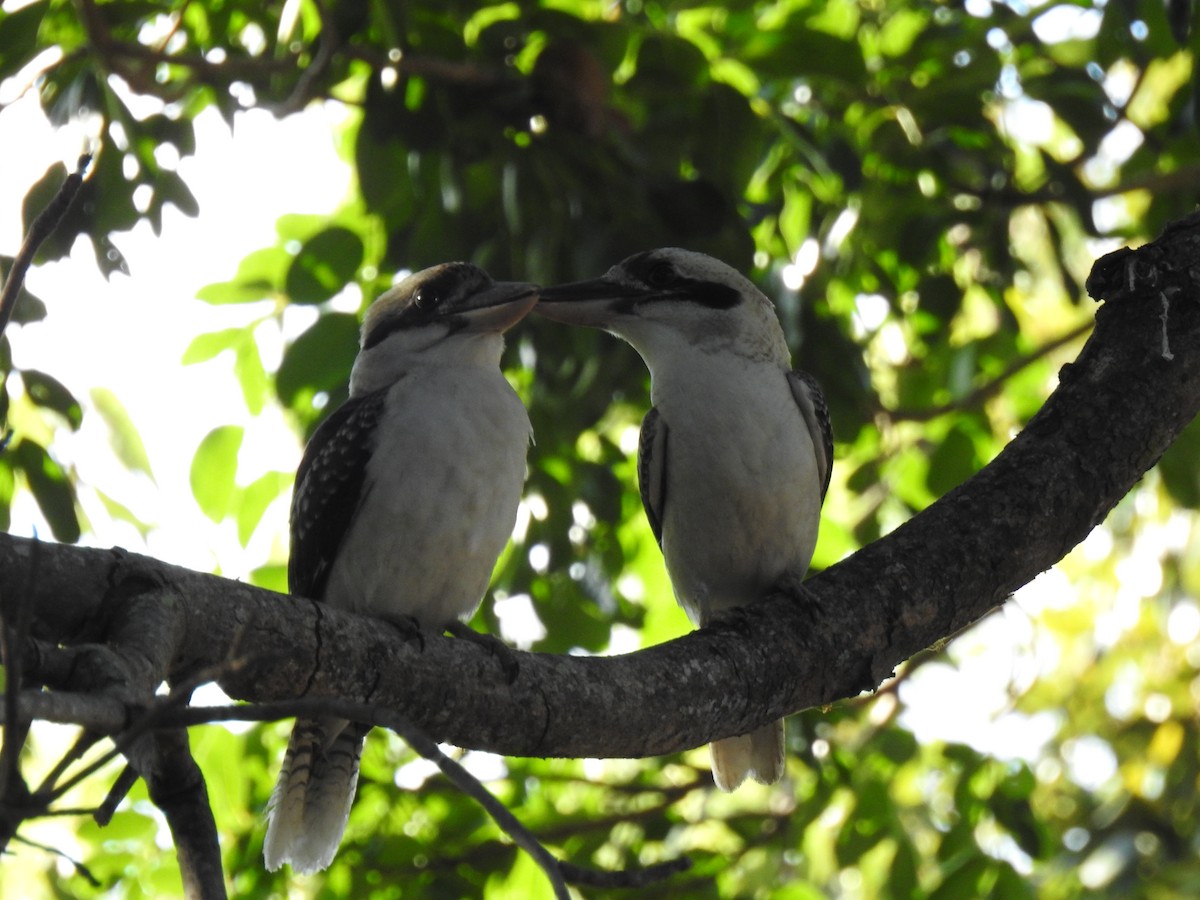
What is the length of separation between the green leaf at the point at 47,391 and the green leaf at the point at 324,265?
1.40 meters

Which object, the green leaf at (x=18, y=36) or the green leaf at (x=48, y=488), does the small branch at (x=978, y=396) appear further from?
the green leaf at (x=18, y=36)

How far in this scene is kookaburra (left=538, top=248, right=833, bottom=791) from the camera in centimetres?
382

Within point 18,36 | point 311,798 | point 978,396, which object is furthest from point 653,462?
point 18,36

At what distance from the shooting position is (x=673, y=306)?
4.22 meters

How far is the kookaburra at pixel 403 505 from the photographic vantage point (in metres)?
3.51

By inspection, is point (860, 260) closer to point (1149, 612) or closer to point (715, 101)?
point (715, 101)

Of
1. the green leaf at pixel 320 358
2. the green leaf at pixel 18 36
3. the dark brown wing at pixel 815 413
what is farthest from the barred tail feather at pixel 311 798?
the green leaf at pixel 18 36

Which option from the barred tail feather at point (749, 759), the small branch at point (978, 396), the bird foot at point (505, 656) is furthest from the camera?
the small branch at point (978, 396)

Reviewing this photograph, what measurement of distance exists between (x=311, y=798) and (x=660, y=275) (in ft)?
6.40

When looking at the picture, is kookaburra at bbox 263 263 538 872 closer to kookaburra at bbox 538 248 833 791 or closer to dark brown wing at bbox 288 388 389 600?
dark brown wing at bbox 288 388 389 600

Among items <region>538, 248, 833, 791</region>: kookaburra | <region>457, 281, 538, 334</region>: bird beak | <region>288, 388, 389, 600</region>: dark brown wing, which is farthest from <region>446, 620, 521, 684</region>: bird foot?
<region>457, 281, 538, 334</region>: bird beak

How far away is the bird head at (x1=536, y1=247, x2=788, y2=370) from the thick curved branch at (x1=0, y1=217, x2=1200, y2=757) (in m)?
1.14

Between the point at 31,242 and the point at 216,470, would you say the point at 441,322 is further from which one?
the point at 31,242

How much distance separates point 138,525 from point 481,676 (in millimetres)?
1580
